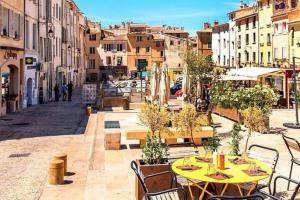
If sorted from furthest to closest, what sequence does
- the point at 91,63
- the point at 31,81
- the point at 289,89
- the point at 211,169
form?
the point at 91,63 < the point at 31,81 < the point at 289,89 < the point at 211,169

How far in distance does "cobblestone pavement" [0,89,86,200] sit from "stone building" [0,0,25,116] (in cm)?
113

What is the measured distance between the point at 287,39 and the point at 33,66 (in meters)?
23.0

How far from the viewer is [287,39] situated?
Answer: 3975 cm

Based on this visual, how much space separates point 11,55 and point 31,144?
1240cm

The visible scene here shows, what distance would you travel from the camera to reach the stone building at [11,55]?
2570 centimetres

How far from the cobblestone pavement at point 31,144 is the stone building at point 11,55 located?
113cm

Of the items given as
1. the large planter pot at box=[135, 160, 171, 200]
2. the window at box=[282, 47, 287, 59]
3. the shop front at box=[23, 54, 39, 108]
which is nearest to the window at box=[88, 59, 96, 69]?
the window at box=[282, 47, 287, 59]

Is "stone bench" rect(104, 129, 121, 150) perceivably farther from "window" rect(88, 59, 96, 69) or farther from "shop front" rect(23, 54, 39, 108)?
"window" rect(88, 59, 96, 69)

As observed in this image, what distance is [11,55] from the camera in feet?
88.4

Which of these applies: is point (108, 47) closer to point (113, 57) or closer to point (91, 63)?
point (113, 57)

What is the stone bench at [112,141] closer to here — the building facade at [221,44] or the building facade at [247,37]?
the building facade at [247,37]

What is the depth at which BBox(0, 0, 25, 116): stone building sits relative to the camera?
2570cm

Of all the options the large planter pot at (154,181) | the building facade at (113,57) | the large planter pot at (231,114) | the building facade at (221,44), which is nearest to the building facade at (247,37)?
the building facade at (221,44)

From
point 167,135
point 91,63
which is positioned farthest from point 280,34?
point 91,63
